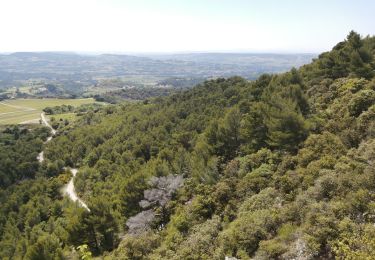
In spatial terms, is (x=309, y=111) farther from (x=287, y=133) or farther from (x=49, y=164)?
(x=49, y=164)

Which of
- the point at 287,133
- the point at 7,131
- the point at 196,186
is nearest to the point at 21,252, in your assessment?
the point at 196,186

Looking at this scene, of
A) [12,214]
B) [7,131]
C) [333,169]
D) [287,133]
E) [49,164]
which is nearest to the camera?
[333,169]

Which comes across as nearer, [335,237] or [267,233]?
[335,237]

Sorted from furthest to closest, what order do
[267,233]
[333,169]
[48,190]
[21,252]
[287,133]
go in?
[48,190], [21,252], [287,133], [333,169], [267,233]

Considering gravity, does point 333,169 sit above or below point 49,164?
above

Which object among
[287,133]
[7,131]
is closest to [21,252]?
[287,133]

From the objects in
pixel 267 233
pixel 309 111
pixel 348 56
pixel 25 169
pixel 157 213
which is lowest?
pixel 25 169
